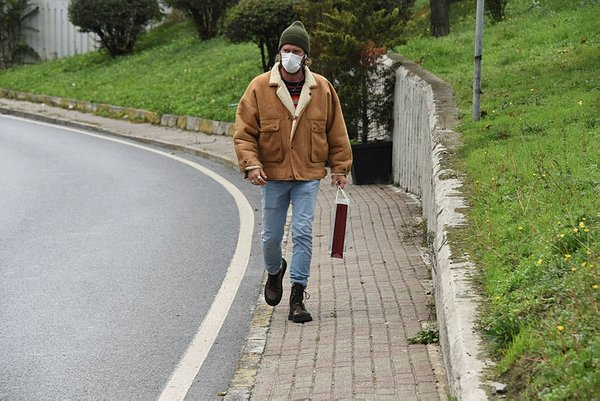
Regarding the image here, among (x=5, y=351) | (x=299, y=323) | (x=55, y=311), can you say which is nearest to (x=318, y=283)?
(x=299, y=323)

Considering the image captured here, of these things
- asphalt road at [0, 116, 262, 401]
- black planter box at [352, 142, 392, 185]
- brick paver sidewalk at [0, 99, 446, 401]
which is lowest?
asphalt road at [0, 116, 262, 401]

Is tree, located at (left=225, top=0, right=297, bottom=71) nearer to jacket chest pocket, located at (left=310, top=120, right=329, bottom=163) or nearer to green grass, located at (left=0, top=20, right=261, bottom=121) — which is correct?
green grass, located at (left=0, top=20, right=261, bottom=121)

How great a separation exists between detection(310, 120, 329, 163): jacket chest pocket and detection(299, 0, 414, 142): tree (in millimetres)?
7524

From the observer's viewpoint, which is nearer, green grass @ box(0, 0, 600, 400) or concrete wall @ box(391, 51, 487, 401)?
green grass @ box(0, 0, 600, 400)

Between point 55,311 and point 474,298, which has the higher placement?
point 474,298

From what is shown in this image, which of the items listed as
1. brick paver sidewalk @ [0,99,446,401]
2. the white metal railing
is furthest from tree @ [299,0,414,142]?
the white metal railing

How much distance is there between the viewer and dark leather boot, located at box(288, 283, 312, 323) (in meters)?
8.19

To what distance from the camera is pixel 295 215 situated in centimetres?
846

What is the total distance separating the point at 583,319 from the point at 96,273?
571cm

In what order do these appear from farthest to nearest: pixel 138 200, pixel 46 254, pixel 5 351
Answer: pixel 138 200
pixel 46 254
pixel 5 351

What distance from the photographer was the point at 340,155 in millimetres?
8562

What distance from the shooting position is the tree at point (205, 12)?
3064cm

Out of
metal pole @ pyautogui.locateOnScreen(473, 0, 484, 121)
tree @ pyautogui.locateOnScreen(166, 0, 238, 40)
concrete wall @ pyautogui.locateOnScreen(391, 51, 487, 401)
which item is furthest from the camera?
tree @ pyautogui.locateOnScreen(166, 0, 238, 40)

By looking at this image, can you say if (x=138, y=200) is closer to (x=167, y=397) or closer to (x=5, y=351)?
(x=5, y=351)
